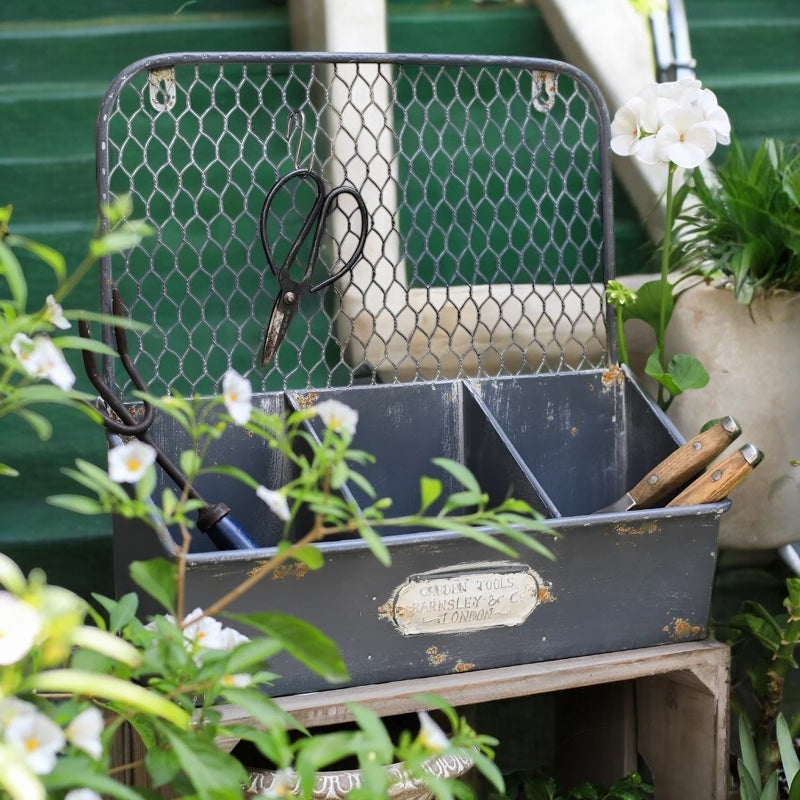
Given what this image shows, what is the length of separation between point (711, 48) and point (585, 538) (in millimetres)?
1625

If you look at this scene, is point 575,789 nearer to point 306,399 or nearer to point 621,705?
point 621,705

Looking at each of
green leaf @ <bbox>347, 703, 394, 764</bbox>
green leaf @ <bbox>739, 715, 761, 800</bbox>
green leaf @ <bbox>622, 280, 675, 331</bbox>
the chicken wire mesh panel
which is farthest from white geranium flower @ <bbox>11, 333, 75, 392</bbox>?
green leaf @ <bbox>739, 715, 761, 800</bbox>

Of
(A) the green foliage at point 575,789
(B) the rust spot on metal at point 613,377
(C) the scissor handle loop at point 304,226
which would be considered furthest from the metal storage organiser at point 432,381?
(A) the green foliage at point 575,789

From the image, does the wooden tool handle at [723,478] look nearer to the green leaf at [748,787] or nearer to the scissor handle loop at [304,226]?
the green leaf at [748,787]

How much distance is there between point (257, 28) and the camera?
239 centimetres

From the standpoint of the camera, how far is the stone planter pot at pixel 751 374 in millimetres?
1806

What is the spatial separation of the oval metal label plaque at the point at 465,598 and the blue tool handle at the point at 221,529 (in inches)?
7.6

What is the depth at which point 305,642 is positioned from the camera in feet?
2.68

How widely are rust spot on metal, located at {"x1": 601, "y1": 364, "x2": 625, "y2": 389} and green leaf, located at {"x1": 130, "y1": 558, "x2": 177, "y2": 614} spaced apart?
98 cm

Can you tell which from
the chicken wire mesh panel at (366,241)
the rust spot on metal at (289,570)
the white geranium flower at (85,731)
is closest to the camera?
the white geranium flower at (85,731)

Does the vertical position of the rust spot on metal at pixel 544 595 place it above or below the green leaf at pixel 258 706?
below

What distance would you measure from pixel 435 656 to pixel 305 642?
542 mm

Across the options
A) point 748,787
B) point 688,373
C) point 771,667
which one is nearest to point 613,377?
point 688,373

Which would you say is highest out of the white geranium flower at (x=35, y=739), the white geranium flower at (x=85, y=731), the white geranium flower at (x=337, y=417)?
the white geranium flower at (x=337, y=417)
